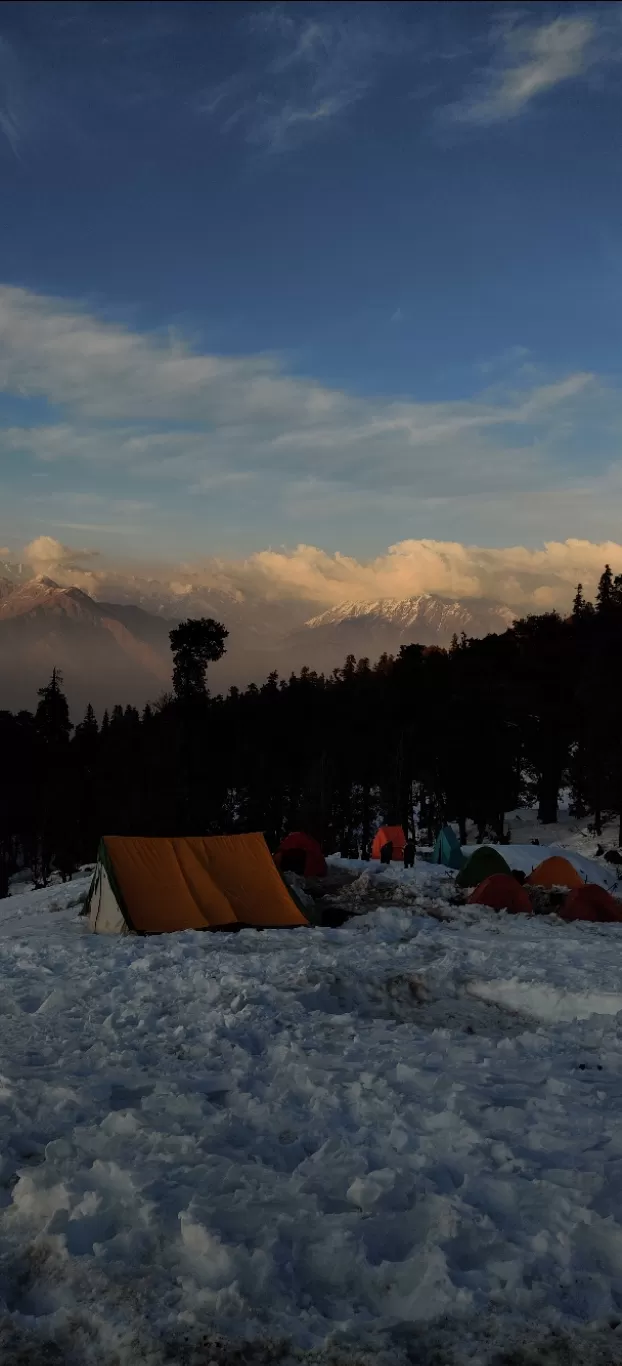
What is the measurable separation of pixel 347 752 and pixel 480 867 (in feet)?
114

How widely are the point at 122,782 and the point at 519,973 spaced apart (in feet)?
163

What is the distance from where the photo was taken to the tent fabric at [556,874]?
25.2m

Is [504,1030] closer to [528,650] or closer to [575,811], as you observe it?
[528,650]

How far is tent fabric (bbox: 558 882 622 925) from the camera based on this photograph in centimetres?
1839

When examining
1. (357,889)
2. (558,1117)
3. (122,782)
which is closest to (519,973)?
(558,1117)

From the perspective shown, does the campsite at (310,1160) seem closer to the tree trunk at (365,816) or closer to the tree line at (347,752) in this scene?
the tree line at (347,752)

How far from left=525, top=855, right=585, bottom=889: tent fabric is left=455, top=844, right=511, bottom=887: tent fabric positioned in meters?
1.05

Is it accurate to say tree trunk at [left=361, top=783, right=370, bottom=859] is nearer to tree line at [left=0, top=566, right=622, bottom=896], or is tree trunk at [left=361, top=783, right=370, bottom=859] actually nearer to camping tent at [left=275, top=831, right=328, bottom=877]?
tree line at [left=0, top=566, right=622, bottom=896]

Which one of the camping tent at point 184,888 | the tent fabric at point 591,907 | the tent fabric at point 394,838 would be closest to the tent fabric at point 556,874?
the tent fabric at point 591,907

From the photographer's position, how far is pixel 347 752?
195 ft

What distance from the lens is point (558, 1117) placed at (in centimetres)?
663

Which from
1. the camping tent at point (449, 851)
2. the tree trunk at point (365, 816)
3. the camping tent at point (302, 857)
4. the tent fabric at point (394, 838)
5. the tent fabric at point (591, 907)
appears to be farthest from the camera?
the tree trunk at point (365, 816)

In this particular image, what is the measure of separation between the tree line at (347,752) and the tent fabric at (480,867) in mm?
20558

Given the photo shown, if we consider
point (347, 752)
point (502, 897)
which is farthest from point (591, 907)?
point (347, 752)
